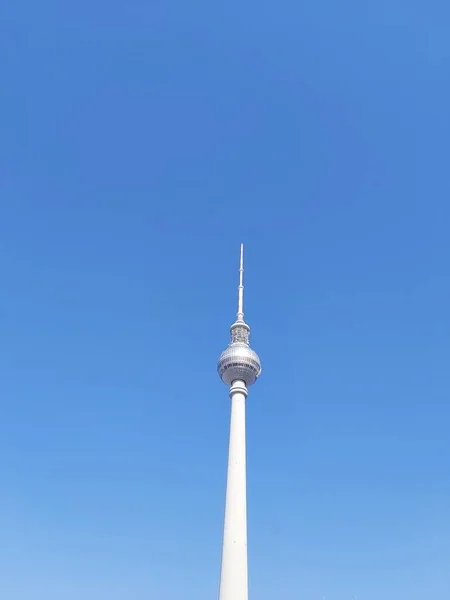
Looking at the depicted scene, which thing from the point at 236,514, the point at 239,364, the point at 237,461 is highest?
the point at 239,364

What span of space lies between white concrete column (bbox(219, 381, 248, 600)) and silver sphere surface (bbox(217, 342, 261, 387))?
235 cm

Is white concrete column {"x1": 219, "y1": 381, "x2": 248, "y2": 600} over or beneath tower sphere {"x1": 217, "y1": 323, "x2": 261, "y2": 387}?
beneath

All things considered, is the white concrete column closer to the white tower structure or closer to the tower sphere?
the white tower structure

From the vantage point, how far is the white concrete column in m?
98.1

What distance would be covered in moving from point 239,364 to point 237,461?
2064 cm

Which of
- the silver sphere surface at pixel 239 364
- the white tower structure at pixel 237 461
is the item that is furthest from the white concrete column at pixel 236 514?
the silver sphere surface at pixel 239 364

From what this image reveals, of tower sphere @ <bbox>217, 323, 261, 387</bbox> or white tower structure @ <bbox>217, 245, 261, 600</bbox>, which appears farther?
tower sphere @ <bbox>217, 323, 261, 387</bbox>

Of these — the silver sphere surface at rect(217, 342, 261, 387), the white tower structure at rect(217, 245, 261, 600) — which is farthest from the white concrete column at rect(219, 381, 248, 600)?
the silver sphere surface at rect(217, 342, 261, 387)

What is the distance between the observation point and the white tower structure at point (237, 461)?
98.7m

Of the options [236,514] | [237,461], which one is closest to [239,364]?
[237,461]

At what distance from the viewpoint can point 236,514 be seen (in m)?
105

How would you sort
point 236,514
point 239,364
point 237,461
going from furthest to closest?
point 239,364 → point 237,461 → point 236,514

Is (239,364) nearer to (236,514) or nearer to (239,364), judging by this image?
(239,364)

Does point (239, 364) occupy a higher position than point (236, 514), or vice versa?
point (239, 364)
